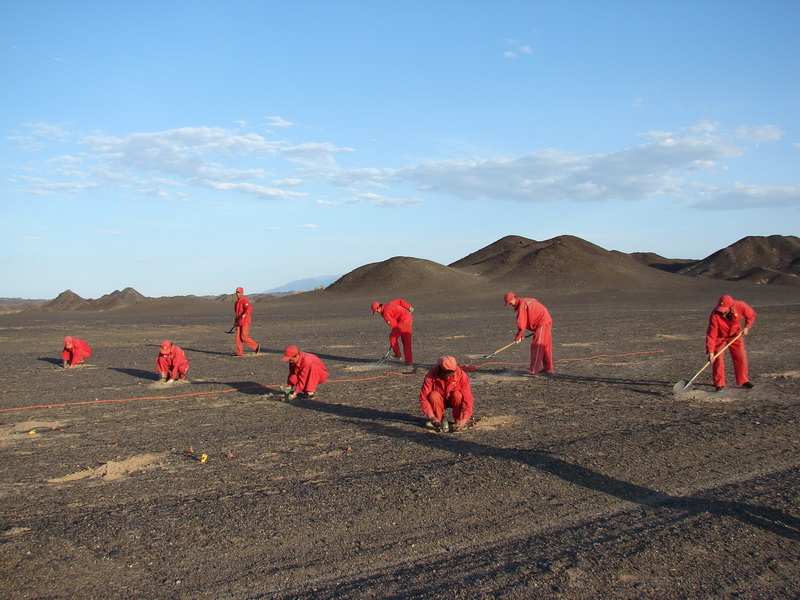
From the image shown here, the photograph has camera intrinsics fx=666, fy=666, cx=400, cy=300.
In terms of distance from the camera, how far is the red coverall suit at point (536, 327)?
495 inches

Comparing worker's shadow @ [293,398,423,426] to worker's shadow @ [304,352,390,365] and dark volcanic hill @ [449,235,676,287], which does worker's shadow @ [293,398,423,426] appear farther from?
dark volcanic hill @ [449,235,676,287]

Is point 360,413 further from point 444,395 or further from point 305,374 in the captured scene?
point 444,395

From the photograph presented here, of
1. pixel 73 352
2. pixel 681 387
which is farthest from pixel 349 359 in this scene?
pixel 681 387

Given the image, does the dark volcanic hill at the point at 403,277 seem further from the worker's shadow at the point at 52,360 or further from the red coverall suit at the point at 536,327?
the red coverall suit at the point at 536,327

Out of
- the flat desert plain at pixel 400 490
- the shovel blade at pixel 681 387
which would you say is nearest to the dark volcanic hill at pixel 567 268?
the shovel blade at pixel 681 387

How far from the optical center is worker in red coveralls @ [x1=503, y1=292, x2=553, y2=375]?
12562 mm

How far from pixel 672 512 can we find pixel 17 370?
15665 mm

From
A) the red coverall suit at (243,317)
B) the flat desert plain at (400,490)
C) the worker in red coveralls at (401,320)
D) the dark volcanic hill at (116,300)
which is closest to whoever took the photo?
the flat desert plain at (400,490)

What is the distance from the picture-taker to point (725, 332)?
34.9 ft

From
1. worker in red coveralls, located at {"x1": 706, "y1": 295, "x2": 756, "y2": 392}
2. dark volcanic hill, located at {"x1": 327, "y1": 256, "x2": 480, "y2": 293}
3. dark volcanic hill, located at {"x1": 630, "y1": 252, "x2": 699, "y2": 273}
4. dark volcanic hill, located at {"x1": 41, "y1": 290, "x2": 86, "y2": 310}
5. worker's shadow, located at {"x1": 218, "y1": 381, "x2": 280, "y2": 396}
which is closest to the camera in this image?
worker in red coveralls, located at {"x1": 706, "y1": 295, "x2": 756, "y2": 392}

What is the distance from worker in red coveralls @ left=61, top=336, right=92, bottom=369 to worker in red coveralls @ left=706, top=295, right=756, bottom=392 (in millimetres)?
13970

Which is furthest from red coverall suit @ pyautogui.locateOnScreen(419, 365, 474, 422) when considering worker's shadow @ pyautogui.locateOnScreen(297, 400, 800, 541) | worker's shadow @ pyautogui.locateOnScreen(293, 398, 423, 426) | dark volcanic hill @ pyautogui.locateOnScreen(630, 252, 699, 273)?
dark volcanic hill @ pyautogui.locateOnScreen(630, 252, 699, 273)

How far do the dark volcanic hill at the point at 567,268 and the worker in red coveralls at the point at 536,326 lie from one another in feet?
164

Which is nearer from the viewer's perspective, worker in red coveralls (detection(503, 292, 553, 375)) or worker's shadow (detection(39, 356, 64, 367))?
worker in red coveralls (detection(503, 292, 553, 375))
